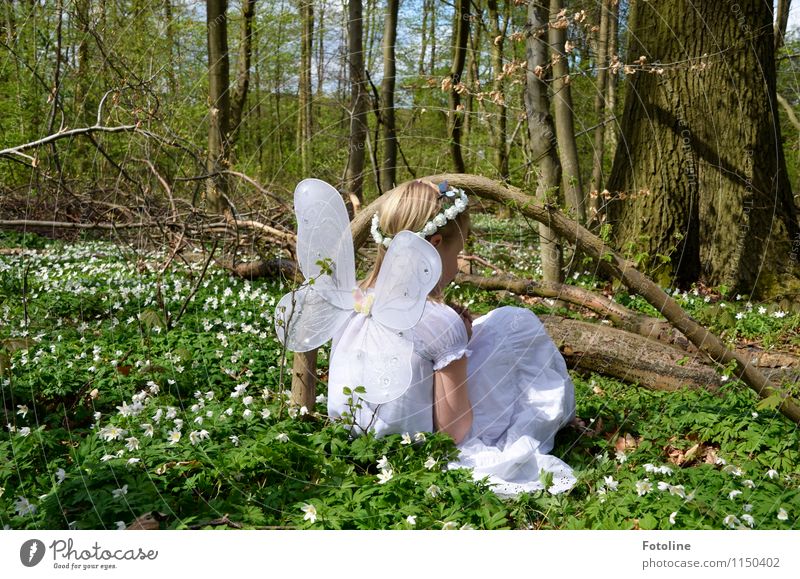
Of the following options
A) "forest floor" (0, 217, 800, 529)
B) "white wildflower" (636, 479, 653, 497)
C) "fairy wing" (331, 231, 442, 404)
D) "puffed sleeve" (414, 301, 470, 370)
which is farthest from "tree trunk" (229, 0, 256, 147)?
"white wildflower" (636, 479, 653, 497)

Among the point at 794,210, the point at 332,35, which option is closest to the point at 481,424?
the point at 332,35

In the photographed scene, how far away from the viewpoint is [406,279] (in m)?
2.05

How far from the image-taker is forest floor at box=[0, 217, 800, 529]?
1.83m

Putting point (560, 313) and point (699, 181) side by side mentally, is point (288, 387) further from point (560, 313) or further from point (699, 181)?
point (699, 181)

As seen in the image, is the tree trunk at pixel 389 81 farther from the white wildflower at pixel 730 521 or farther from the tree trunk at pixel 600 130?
the white wildflower at pixel 730 521

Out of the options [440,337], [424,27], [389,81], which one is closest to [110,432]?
[440,337]

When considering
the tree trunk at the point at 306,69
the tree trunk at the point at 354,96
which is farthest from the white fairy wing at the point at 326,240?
the tree trunk at the point at 306,69

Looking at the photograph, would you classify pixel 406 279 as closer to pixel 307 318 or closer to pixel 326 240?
pixel 326 240

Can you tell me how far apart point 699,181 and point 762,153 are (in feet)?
1.43

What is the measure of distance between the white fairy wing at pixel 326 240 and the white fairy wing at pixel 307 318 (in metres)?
0.04

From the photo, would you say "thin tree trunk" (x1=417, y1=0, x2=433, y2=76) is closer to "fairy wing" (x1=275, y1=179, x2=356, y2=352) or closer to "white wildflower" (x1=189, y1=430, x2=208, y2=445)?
"fairy wing" (x1=275, y1=179, x2=356, y2=352)

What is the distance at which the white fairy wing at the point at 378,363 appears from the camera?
2.10 m

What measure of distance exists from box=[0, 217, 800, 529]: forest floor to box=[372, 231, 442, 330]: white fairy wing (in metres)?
0.41

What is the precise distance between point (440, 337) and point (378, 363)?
0.70 ft
